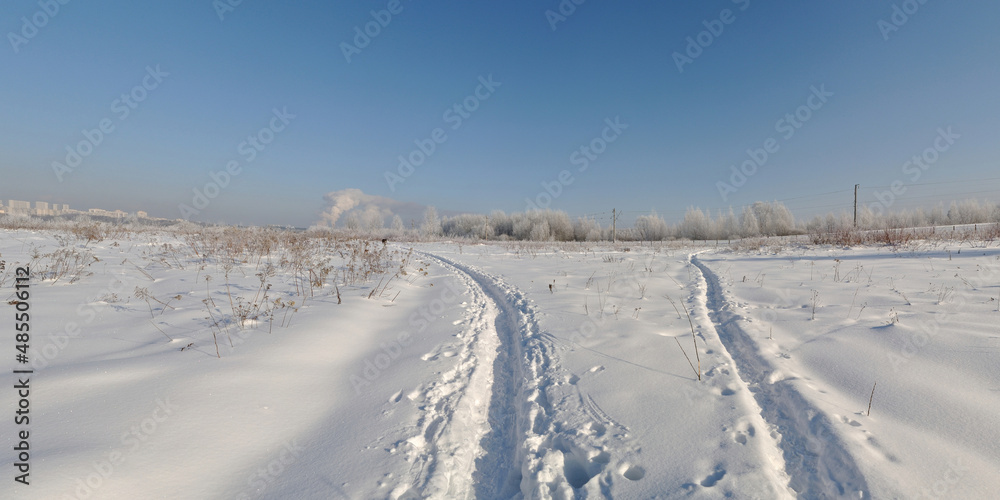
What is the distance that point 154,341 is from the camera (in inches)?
155

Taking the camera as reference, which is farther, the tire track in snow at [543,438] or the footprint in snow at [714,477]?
the tire track in snow at [543,438]

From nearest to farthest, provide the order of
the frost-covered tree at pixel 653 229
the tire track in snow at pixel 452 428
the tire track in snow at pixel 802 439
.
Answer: the tire track in snow at pixel 802 439 < the tire track in snow at pixel 452 428 < the frost-covered tree at pixel 653 229

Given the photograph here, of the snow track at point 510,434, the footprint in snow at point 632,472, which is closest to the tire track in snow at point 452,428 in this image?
the snow track at point 510,434

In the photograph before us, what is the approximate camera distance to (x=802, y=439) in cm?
228

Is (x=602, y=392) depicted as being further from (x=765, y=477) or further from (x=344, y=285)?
(x=344, y=285)

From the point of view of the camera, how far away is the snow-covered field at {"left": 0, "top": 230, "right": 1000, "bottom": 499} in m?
1.93

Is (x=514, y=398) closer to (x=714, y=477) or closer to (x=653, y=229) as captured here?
(x=714, y=477)
